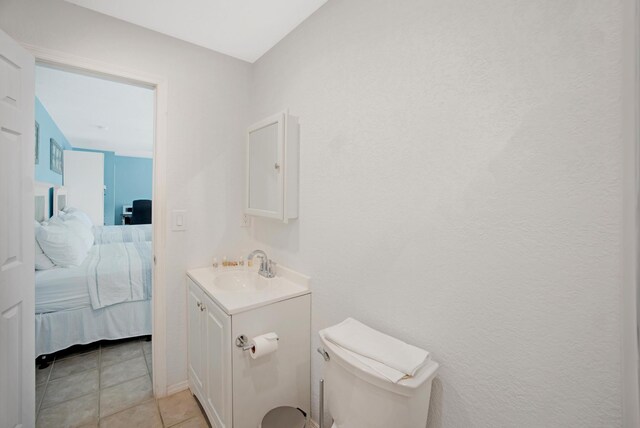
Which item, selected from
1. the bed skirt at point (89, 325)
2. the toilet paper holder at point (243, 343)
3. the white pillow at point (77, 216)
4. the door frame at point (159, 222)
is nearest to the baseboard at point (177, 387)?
the door frame at point (159, 222)

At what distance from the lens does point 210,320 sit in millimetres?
1528

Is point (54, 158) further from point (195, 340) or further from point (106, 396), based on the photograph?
point (195, 340)

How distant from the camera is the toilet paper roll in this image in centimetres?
129

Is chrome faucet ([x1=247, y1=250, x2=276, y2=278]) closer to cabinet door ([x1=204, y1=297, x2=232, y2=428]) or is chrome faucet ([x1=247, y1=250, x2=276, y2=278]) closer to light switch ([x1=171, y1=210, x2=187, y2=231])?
cabinet door ([x1=204, y1=297, x2=232, y2=428])

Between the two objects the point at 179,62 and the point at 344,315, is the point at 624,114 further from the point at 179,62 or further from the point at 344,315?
the point at 179,62

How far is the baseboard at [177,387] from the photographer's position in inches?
73.7

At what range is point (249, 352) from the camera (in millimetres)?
1359

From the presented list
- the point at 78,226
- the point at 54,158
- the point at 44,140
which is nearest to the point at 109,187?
the point at 54,158

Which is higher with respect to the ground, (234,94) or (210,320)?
(234,94)

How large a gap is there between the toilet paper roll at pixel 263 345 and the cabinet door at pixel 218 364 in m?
0.12

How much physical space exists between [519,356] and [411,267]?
0.41 metres

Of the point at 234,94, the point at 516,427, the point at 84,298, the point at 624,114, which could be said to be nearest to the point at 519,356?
the point at 516,427

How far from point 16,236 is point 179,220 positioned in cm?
74

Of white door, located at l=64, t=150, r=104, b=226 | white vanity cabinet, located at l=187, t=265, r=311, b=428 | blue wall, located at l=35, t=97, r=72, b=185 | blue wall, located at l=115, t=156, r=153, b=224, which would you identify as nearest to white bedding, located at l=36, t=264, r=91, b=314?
white vanity cabinet, located at l=187, t=265, r=311, b=428
